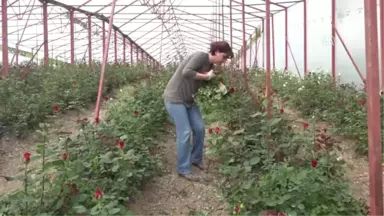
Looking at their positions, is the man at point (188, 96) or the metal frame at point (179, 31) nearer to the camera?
the metal frame at point (179, 31)

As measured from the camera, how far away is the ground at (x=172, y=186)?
3287 mm

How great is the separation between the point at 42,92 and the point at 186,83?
2490 millimetres

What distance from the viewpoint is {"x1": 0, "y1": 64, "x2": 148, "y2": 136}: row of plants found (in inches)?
Result: 183

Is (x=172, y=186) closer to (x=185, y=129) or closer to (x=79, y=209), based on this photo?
(x=185, y=129)

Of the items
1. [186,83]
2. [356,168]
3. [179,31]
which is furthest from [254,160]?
[179,31]

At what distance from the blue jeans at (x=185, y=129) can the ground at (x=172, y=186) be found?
182 mm

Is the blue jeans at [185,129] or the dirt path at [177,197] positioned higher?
the blue jeans at [185,129]

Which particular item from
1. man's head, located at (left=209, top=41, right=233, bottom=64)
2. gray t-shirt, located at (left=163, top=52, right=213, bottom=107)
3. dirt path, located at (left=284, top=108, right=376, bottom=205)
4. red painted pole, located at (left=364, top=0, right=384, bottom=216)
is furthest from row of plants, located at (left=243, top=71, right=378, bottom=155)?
red painted pole, located at (left=364, top=0, right=384, bottom=216)

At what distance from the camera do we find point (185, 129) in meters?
3.67

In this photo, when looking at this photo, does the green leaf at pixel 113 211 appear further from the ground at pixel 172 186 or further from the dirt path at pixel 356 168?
the dirt path at pixel 356 168

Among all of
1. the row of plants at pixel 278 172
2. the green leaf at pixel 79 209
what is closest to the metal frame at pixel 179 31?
the row of plants at pixel 278 172

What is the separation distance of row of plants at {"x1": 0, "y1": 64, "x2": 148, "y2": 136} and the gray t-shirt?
1.05 m

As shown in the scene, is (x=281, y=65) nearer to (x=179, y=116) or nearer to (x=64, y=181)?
(x=179, y=116)

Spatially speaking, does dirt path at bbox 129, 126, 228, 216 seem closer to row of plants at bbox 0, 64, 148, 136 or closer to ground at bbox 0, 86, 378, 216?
ground at bbox 0, 86, 378, 216
